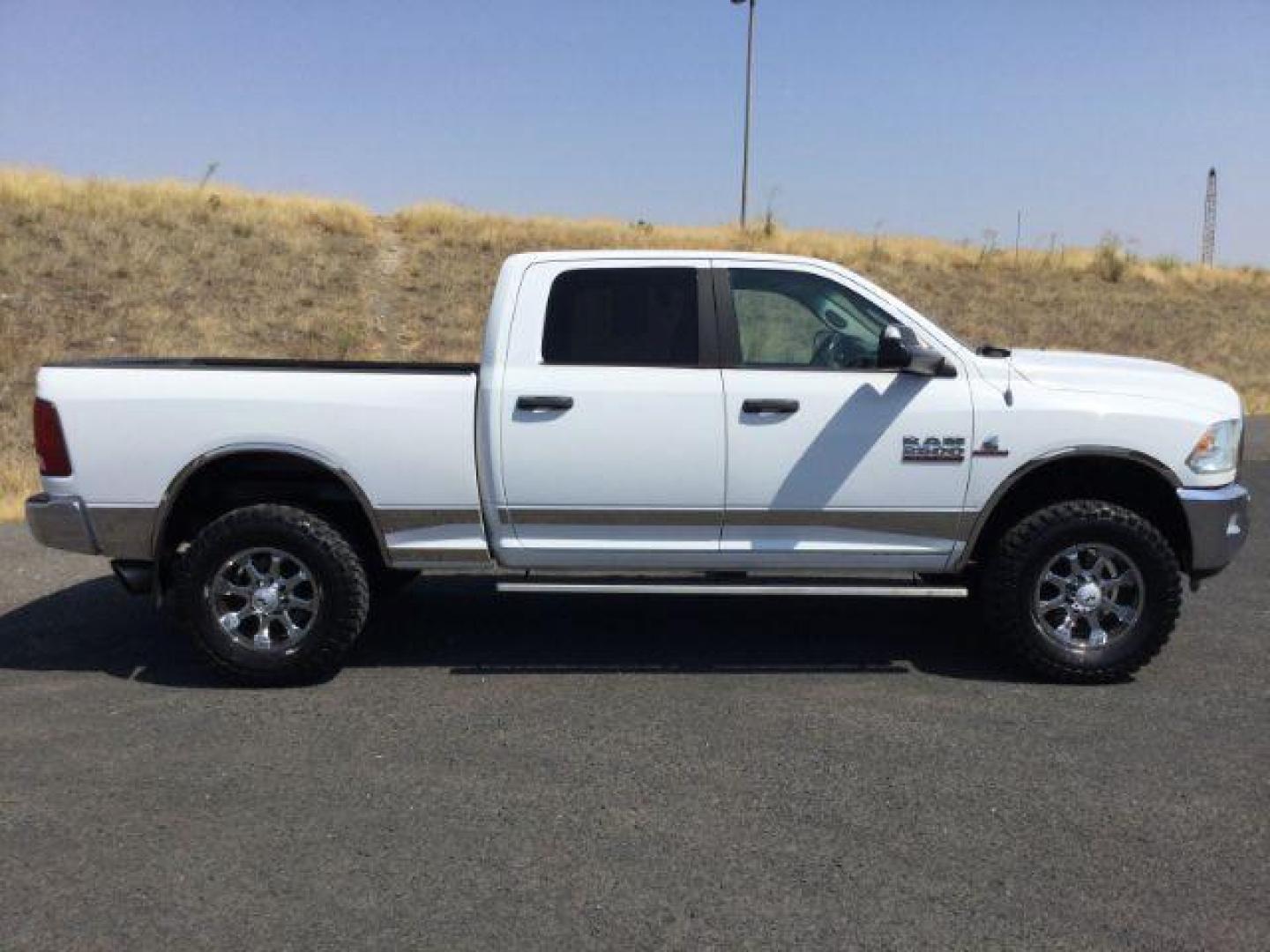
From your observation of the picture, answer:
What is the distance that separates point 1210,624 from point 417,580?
4848 mm

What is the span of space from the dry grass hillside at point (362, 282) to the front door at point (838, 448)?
36.5 ft

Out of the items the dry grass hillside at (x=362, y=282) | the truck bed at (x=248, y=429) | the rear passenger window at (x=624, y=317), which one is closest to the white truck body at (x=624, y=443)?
the truck bed at (x=248, y=429)

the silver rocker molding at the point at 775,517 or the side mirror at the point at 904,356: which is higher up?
the side mirror at the point at 904,356

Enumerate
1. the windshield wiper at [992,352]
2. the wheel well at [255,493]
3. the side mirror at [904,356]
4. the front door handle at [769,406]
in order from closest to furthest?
the side mirror at [904,356] → the front door handle at [769,406] → the wheel well at [255,493] → the windshield wiper at [992,352]

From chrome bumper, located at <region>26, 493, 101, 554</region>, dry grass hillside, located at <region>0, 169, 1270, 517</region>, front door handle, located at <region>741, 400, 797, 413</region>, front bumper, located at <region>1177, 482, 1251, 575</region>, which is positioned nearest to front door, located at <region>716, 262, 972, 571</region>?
front door handle, located at <region>741, 400, 797, 413</region>

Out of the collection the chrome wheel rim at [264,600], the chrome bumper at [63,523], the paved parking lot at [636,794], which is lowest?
the paved parking lot at [636,794]

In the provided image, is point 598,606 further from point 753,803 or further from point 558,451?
point 753,803

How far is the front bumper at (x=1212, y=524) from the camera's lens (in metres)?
5.24

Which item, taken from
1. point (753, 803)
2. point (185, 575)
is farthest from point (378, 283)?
point (753, 803)

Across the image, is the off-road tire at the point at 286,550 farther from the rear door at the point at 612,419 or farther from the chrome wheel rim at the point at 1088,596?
the chrome wheel rim at the point at 1088,596

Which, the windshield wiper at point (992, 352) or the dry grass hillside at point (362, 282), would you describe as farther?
the dry grass hillside at point (362, 282)

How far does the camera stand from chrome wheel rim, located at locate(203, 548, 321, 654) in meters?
5.32

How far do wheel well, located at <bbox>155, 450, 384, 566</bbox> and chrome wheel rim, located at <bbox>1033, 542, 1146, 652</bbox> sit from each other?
324 centimetres

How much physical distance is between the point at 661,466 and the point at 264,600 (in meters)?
2.00
